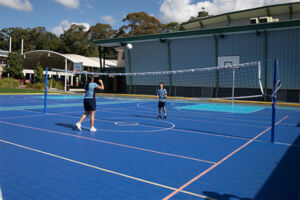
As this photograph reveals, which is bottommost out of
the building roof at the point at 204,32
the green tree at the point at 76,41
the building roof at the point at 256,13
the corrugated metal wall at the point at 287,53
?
the corrugated metal wall at the point at 287,53

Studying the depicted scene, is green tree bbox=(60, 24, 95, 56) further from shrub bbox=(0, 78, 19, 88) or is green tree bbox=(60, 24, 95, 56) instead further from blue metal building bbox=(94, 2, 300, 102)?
blue metal building bbox=(94, 2, 300, 102)

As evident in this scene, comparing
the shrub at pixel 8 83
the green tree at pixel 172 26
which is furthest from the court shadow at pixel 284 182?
the green tree at pixel 172 26

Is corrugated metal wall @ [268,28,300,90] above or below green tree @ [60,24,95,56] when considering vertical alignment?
below

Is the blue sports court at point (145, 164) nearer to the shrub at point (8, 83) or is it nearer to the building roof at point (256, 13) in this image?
the building roof at point (256, 13)

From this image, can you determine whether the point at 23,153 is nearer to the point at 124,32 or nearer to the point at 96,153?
the point at 96,153

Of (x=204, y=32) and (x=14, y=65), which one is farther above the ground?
(x=204, y=32)

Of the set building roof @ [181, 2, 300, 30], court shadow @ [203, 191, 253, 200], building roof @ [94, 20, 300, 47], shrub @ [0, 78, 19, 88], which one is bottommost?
court shadow @ [203, 191, 253, 200]

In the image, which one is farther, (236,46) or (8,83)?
(8,83)

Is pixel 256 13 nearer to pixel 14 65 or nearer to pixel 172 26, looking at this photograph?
pixel 172 26

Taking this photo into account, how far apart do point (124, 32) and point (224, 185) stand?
2474 inches

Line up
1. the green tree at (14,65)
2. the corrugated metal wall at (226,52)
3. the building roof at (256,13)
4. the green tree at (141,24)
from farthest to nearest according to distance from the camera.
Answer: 1. the green tree at (141,24)
2. the green tree at (14,65)
3. the building roof at (256,13)
4. the corrugated metal wall at (226,52)

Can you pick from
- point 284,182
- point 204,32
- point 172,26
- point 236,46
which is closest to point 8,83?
point 204,32

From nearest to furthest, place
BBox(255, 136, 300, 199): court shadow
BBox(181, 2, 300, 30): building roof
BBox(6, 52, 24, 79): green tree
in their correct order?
BBox(255, 136, 300, 199): court shadow < BBox(181, 2, 300, 30): building roof < BBox(6, 52, 24, 79): green tree

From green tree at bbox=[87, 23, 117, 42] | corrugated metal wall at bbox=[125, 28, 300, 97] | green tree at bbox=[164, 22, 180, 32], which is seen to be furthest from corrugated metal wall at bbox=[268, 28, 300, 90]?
green tree at bbox=[87, 23, 117, 42]
